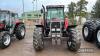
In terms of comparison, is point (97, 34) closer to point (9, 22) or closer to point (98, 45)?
point (98, 45)

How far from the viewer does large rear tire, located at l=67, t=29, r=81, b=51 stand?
30.5ft

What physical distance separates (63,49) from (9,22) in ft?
12.5

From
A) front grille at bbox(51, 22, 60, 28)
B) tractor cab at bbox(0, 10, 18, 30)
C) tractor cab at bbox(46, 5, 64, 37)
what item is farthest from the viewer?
tractor cab at bbox(0, 10, 18, 30)

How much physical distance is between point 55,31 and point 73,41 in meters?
1.08

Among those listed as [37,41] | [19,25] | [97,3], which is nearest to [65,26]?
[37,41]

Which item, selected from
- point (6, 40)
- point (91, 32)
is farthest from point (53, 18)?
point (6, 40)

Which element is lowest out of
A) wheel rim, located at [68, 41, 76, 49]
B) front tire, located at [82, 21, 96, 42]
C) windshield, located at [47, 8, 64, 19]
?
wheel rim, located at [68, 41, 76, 49]

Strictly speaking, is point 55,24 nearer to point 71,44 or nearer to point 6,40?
point 71,44

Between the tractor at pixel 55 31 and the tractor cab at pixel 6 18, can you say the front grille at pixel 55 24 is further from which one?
the tractor cab at pixel 6 18

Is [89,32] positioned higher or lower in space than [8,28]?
lower

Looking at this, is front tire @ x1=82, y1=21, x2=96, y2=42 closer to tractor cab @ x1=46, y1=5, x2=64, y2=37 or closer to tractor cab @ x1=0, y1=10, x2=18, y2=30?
tractor cab @ x1=46, y1=5, x2=64, y2=37

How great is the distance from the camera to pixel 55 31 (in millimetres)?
9781

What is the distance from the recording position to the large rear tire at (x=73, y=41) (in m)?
9.30

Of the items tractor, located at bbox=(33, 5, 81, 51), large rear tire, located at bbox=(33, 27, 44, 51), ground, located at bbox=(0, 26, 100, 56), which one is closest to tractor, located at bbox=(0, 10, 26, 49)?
ground, located at bbox=(0, 26, 100, 56)
